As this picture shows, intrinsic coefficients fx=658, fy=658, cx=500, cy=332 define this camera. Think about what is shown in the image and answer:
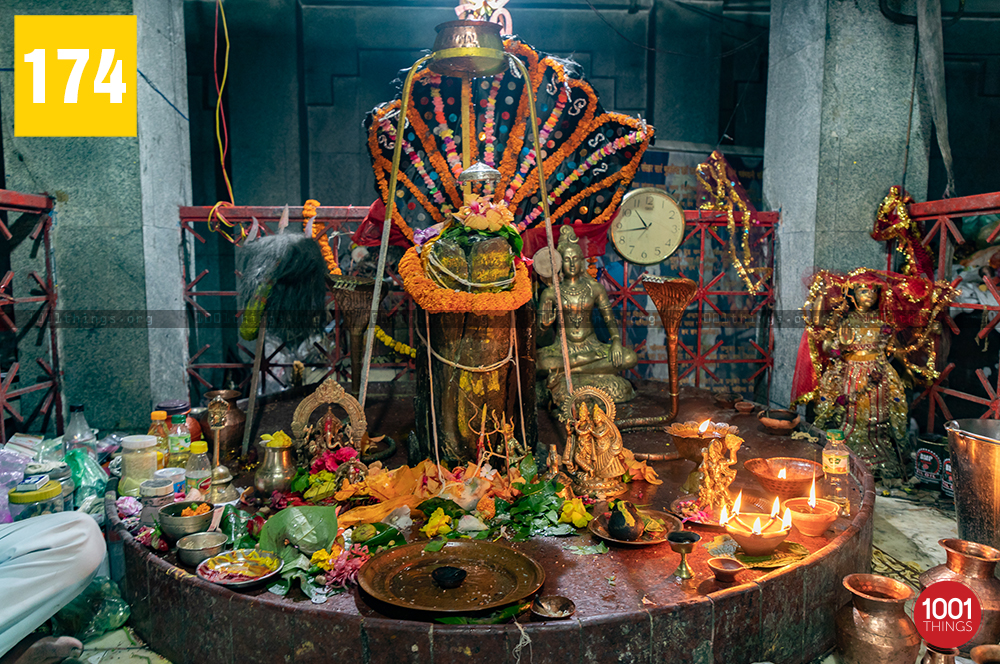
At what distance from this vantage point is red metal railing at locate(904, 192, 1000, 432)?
5.49m

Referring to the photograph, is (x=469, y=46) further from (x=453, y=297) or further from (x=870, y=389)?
(x=870, y=389)

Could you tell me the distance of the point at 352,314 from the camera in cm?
573

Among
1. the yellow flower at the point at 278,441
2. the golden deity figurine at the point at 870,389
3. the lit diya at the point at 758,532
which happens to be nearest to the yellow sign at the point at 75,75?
the yellow flower at the point at 278,441

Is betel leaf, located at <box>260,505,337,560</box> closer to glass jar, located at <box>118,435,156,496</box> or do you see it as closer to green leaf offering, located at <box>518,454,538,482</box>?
glass jar, located at <box>118,435,156,496</box>

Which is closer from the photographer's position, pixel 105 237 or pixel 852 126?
pixel 105 237

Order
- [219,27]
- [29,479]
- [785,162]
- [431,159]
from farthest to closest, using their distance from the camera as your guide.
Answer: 1. [219,27]
2. [785,162]
3. [431,159]
4. [29,479]

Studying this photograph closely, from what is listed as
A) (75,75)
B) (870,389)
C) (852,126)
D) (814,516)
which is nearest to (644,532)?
(814,516)

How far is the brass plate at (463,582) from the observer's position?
120 inches

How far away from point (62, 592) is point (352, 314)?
308 centimetres

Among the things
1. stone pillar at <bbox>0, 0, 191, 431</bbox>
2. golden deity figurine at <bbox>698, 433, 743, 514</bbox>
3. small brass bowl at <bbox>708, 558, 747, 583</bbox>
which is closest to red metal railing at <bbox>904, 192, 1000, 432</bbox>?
golden deity figurine at <bbox>698, 433, 743, 514</bbox>

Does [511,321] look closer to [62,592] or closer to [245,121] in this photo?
[62,592]

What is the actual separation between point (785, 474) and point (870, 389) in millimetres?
2348

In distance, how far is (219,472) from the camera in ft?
14.2

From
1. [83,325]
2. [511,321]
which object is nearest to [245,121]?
[83,325]
